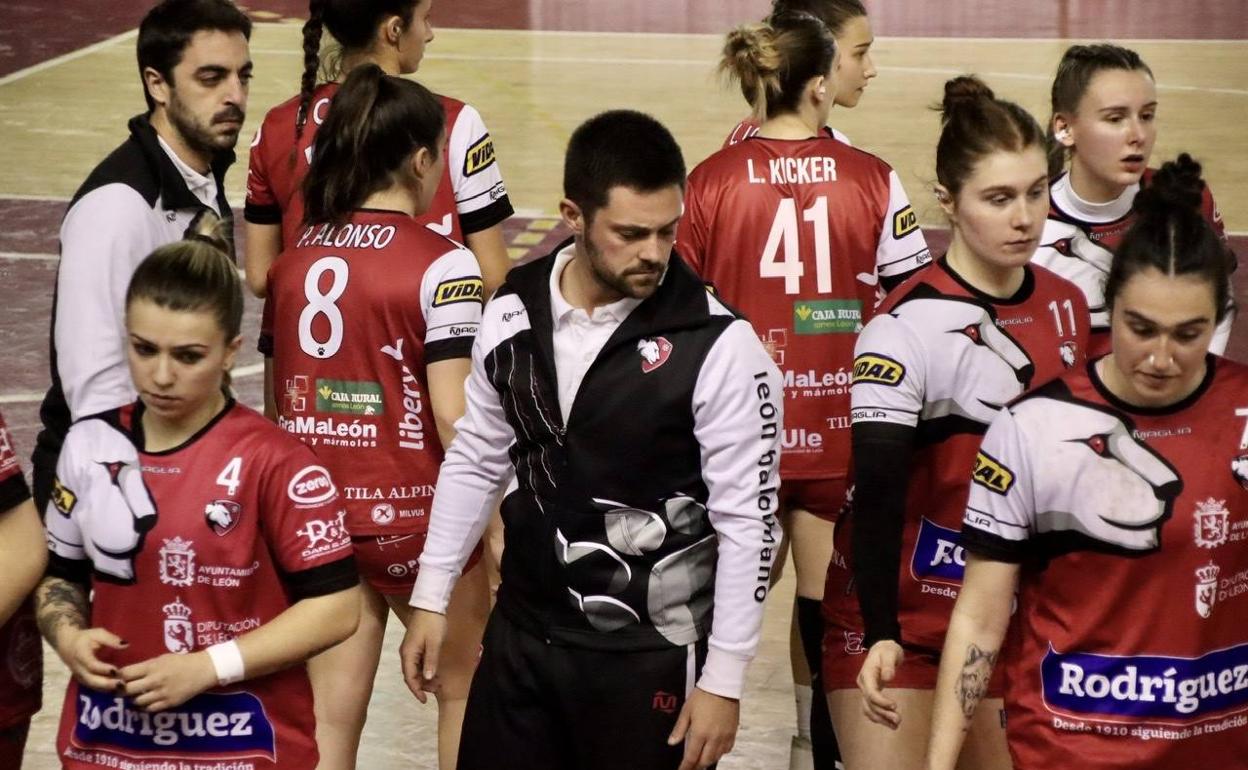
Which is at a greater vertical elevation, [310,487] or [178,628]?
[310,487]

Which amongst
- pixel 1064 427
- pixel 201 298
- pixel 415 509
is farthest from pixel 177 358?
pixel 1064 427

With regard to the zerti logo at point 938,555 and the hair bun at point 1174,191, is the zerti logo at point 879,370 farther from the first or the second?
the hair bun at point 1174,191

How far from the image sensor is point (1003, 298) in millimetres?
4594

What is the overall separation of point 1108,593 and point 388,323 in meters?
2.06

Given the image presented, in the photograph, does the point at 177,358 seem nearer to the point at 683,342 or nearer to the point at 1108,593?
the point at 683,342

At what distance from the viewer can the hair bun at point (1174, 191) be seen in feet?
12.9

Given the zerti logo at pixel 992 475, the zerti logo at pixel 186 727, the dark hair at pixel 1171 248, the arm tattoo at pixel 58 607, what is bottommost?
the zerti logo at pixel 186 727

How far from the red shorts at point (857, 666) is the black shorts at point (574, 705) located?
61 centimetres

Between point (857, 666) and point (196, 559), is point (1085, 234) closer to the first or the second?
point (857, 666)

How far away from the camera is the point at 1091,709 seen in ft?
12.7

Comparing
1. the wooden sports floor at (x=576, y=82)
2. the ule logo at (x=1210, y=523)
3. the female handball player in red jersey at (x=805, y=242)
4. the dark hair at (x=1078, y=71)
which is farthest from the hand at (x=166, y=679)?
the wooden sports floor at (x=576, y=82)

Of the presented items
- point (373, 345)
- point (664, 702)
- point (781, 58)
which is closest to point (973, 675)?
point (664, 702)

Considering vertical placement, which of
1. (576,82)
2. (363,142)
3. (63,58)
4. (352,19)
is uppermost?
(352,19)

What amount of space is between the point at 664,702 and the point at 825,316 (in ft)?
6.11
